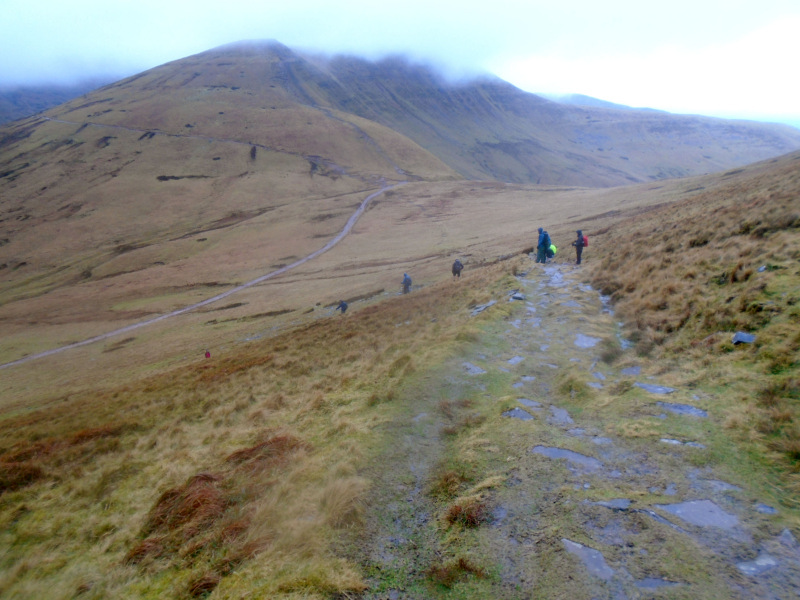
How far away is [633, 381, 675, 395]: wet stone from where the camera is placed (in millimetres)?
8703

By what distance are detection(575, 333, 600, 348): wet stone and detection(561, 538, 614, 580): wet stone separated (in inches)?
314

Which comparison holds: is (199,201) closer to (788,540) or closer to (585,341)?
(585,341)

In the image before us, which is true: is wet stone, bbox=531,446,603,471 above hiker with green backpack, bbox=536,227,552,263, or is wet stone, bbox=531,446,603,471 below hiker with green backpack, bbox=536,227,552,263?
below

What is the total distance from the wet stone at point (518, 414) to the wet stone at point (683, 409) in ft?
8.11

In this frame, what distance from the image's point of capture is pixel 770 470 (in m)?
5.95

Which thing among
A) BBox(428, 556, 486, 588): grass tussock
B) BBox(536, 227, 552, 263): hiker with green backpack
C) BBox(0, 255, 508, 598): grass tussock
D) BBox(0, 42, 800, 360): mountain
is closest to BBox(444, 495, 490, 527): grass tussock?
BBox(0, 255, 508, 598): grass tussock

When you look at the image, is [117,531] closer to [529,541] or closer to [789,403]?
[529,541]

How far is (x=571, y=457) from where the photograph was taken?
7242 millimetres

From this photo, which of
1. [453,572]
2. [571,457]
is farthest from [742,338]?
[453,572]

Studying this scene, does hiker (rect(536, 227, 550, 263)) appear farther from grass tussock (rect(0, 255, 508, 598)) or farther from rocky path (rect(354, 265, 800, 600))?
rocky path (rect(354, 265, 800, 600))

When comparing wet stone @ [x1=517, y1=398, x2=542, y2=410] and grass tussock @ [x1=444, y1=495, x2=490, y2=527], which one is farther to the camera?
wet stone @ [x1=517, y1=398, x2=542, y2=410]

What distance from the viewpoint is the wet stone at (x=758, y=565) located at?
455cm

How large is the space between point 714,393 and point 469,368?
17.7ft

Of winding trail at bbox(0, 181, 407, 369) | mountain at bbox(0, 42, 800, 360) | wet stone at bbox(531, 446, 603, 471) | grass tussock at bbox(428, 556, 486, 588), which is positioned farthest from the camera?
mountain at bbox(0, 42, 800, 360)
